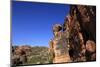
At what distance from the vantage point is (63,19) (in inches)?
155

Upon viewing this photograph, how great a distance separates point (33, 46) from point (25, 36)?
0.63 ft

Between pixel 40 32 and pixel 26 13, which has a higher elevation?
pixel 26 13

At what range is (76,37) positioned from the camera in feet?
13.2

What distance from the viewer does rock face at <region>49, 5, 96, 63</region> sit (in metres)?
3.92

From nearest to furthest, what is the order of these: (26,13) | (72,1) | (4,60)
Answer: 1. (4,60)
2. (26,13)
3. (72,1)

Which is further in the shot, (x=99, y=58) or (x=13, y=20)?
(x=99, y=58)

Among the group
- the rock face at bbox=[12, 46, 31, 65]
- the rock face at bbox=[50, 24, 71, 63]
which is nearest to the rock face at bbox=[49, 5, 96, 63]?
the rock face at bbox=[50, 24, 71, 63]

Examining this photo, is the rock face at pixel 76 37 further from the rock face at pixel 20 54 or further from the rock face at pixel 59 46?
the rock face at pixel 20 54

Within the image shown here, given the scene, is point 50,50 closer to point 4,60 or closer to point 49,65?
point 49,65

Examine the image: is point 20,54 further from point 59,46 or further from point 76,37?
point 76,37

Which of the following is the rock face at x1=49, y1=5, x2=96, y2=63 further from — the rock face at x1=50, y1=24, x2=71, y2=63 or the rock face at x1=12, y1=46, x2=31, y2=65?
the rock face at x1=12, y1=46, x2=31, y2=65

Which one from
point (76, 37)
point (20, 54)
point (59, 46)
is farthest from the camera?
point (76, 37)

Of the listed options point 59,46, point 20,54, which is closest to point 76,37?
point 59,46

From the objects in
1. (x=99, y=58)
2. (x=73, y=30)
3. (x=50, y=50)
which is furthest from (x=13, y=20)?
(x=99, y=58)
